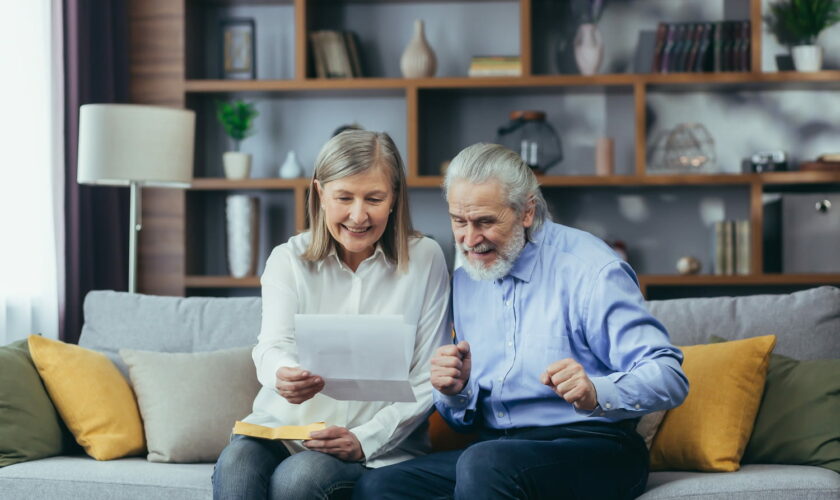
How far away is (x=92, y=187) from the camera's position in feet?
12.9

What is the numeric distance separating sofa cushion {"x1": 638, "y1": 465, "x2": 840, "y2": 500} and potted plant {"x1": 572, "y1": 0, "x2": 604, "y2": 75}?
2301 millimetres

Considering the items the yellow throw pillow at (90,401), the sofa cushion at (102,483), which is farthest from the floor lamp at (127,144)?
the sofa cushion at (102,483)

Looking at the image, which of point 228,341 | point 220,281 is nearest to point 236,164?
point 220,281

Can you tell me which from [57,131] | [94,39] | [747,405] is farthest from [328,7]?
[747,405]

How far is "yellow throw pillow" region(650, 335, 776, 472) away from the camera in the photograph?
7.21 ft

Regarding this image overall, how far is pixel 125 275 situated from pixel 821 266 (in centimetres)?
285

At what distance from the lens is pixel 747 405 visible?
7.38 ft

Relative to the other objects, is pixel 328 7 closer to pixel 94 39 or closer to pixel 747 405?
pixel 94 39

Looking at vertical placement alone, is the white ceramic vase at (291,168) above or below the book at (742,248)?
above

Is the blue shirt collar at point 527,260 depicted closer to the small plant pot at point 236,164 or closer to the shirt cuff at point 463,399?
the shirt cuff at point 463,399

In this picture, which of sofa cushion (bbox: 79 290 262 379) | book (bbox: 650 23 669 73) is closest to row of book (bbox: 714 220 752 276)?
book (bbox: 650 23 669 73)

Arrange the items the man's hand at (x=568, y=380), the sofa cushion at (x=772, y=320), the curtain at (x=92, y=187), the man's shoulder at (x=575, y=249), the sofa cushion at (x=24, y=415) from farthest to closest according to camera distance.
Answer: the curtain at (x=92, y=187) < the sofa cushion at (x=772, y=320) < the sofa cushion at (x=24, y=415) < the man's shoulder at (x=575, y=249) < the man's hand at (x=568, y=380)

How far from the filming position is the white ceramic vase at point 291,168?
4.16 metres

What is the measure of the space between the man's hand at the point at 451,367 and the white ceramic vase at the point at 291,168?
2385 mm
